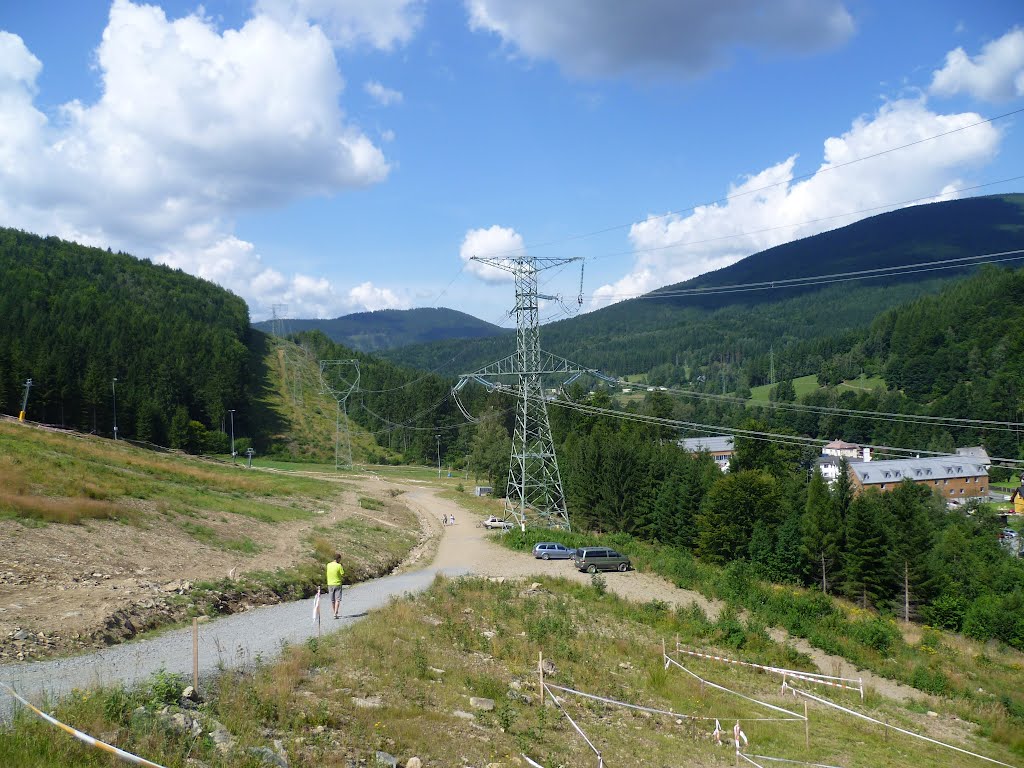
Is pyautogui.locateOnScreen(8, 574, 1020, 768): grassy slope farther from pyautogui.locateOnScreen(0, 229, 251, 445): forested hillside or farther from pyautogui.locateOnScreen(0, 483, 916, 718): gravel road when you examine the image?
pyautogui.locateOnScreen(0, 229, 251, 445): forested hillside

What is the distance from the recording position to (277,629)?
1806cm

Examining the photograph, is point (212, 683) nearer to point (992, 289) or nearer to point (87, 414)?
point (87, 414)

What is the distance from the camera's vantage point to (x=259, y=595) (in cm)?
2192

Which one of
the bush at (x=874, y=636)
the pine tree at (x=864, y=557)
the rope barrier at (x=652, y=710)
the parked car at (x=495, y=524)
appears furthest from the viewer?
the parked car at (x=495, y=524)

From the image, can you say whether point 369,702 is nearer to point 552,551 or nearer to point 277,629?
point 277,629

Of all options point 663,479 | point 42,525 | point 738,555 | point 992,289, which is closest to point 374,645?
point 42,525

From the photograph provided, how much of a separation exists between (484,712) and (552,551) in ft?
78.8

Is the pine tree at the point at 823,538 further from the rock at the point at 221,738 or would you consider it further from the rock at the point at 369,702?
the rock at the point at 221,738

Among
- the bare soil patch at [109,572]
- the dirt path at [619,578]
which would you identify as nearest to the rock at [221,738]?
the bare soil patch at [109,572]

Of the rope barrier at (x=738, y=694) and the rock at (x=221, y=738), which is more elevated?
the rock at (x=221, y=738)

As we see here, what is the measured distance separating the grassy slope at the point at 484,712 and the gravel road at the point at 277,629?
1.32 m

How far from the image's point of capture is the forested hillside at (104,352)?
282ft

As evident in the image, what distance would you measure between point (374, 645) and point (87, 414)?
299 feet

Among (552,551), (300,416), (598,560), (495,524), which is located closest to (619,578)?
(598,560)
